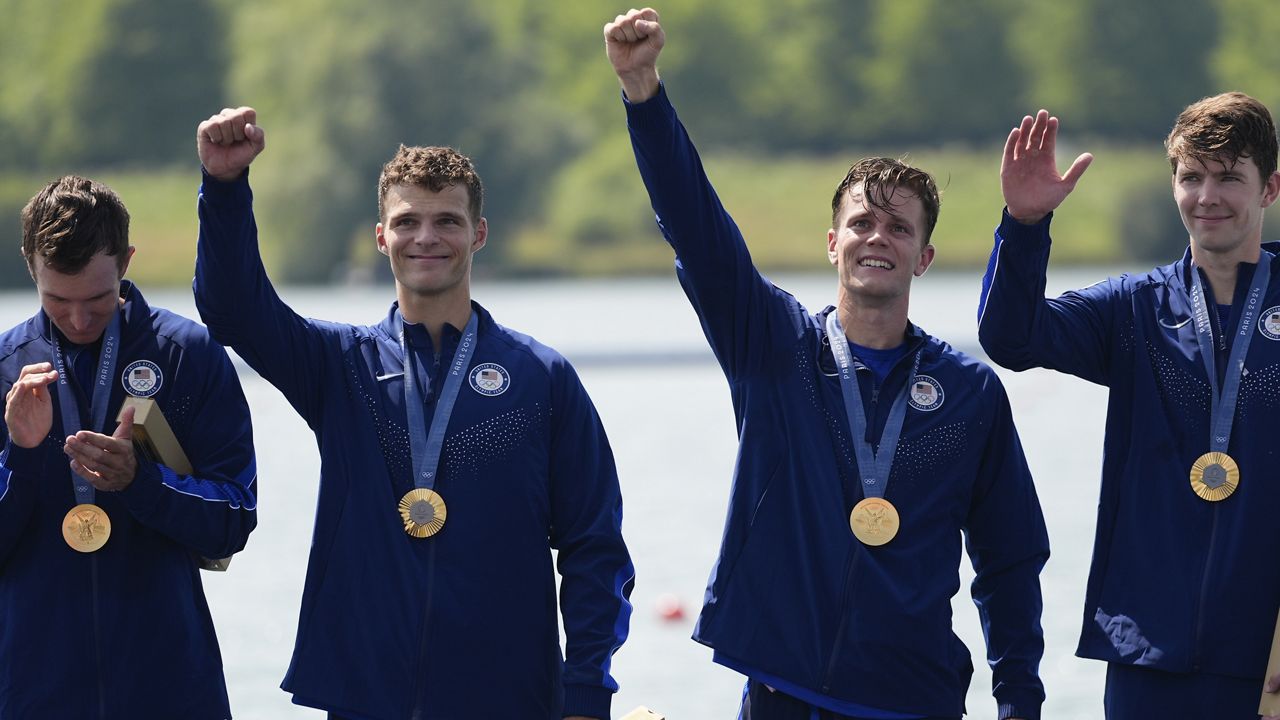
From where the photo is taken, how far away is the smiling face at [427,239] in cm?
447

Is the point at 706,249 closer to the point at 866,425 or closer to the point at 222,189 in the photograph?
the point at 866,425

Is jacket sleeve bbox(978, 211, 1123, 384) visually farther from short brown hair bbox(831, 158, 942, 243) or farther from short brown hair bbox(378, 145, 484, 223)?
short brown hair bbox(378, 145, 484, 223)

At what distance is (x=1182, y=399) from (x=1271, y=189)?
0.68 metres

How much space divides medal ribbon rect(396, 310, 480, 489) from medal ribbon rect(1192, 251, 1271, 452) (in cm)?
195

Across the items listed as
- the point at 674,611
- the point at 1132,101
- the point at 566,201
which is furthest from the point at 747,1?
the point at 674,611

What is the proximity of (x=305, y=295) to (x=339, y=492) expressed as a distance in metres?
52.9

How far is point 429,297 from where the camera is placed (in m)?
4.52

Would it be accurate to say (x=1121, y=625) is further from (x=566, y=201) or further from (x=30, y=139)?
(x=30, y=139)

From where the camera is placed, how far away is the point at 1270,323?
4566 mm

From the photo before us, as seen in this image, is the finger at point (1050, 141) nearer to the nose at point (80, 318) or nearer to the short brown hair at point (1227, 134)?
the short brown hair at point (1227, 134)

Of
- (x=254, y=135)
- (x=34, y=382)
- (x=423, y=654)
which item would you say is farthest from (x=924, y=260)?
(x=34, y=382)

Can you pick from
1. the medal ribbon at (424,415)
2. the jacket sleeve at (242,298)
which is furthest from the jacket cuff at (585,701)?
the jacket sleeve at (242,298)

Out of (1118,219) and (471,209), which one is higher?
(1118,219)

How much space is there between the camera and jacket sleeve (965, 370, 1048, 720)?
451cm
